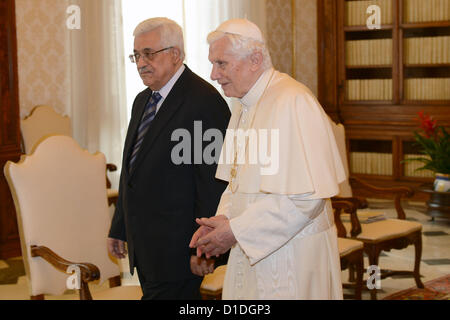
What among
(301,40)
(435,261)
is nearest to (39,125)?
(435,261)

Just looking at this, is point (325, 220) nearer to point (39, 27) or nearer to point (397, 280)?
point (397, 280)

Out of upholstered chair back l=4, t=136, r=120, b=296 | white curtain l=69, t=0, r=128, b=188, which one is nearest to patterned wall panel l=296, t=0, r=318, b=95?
white curtain l=69, t=0, r=128, b=188

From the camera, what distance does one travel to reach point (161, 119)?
9.26ft

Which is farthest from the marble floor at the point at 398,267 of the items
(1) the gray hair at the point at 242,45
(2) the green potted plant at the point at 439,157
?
(1) the gray hair at the point at 242,45

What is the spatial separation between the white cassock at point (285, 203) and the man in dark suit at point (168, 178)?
0.42 metres

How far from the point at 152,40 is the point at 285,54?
6.24 m

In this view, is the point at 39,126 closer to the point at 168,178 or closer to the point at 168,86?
the point at 168,86

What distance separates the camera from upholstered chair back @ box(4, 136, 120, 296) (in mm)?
3033

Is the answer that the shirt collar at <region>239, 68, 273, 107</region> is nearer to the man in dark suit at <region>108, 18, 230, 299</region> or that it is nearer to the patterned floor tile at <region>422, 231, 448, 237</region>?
the man in dark suit at <region>108, 18, 230, 299</region>

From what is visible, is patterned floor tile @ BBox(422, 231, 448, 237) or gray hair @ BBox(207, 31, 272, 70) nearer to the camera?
gray hair @ BBox(207, 31, 272, 70)

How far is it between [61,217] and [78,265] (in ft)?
1.29

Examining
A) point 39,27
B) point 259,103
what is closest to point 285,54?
point 39,27

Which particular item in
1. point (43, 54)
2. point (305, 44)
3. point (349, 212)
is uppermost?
point (305, 44)

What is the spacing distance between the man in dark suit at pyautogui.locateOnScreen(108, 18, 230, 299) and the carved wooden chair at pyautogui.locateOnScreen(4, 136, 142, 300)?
272 millimetres
